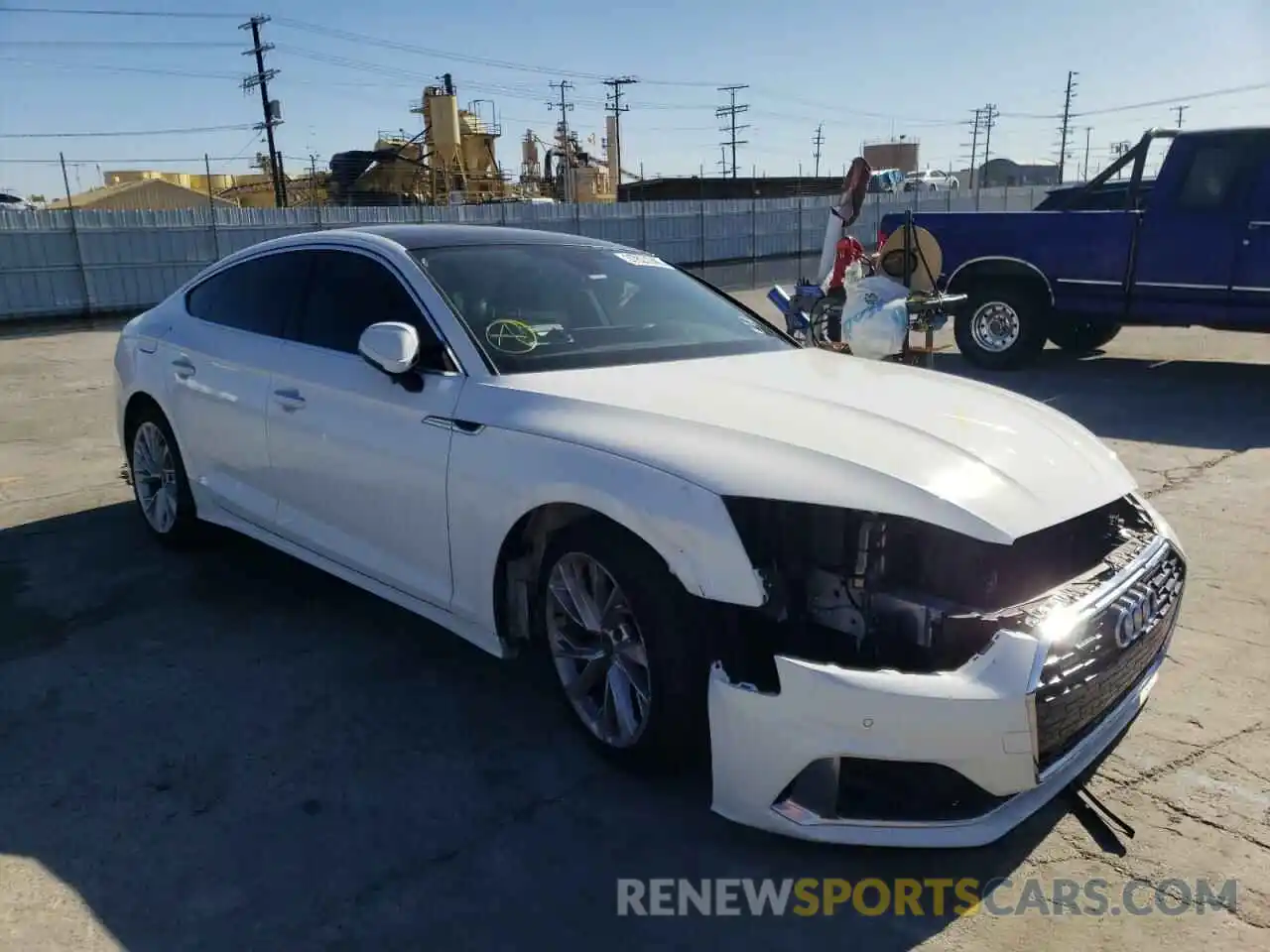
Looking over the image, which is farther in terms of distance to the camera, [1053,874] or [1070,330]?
[1070,330]

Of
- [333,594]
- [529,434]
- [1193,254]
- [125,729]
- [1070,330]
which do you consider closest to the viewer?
[529,434]

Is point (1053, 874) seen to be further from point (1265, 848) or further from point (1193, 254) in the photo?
point (1193, 254)

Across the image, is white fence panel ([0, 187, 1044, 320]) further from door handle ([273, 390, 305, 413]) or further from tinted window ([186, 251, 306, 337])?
door handle ([273, 390, 305, 413])

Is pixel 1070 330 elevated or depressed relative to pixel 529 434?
depressed

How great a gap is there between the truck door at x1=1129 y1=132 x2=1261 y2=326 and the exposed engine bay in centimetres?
777

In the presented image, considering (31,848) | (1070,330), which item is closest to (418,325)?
(31,848)

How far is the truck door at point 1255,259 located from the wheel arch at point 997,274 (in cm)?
162

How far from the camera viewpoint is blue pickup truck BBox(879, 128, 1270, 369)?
895 centimetres

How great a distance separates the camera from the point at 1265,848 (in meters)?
2.67

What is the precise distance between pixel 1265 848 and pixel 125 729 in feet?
11.4

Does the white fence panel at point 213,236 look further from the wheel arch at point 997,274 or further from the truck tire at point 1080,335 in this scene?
the truck tire at point 1080,335

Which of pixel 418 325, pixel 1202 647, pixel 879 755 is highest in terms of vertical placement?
pixel 418 325

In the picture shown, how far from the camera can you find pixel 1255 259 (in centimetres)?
885

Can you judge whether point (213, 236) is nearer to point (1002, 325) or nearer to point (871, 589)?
point (1002, 325)
